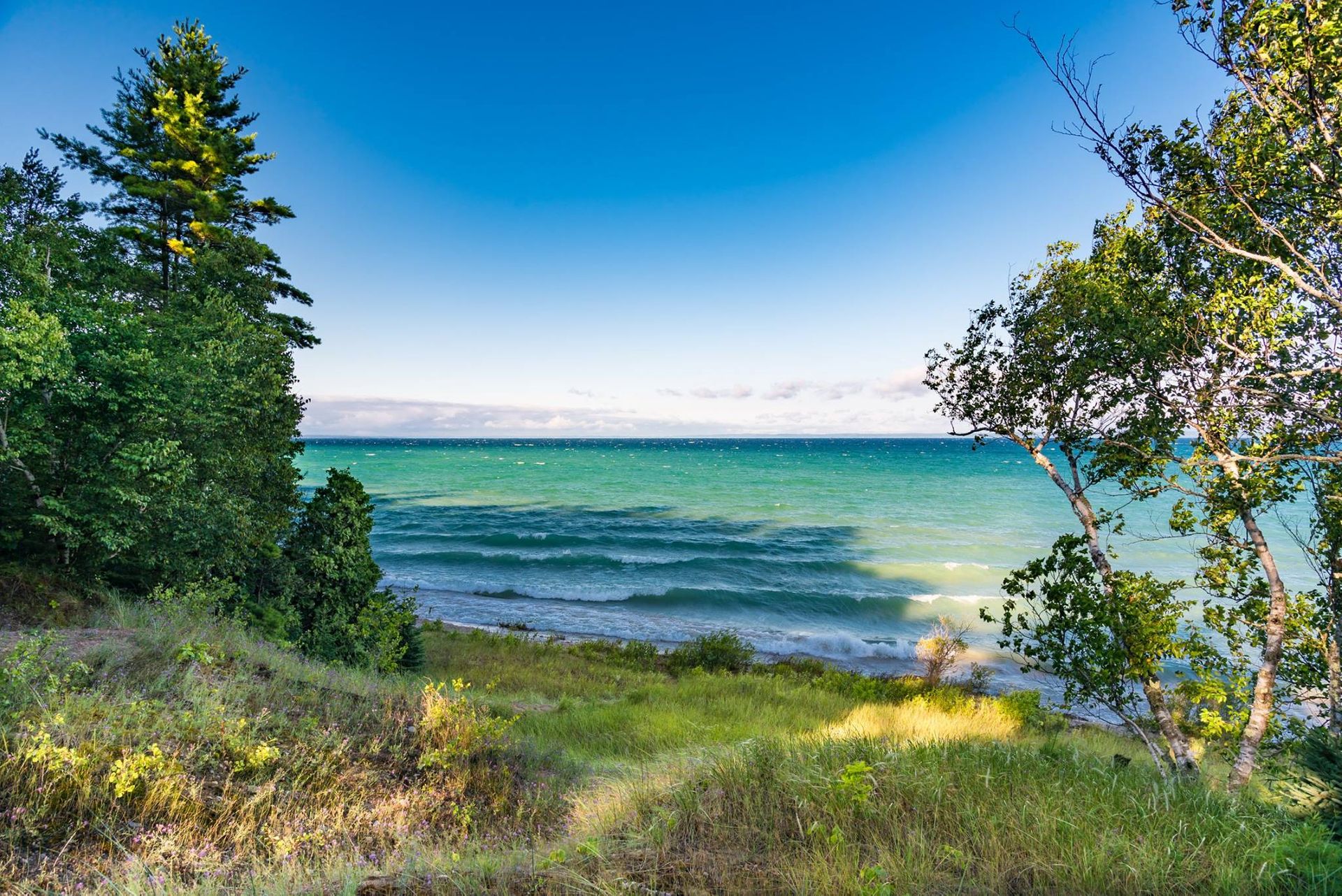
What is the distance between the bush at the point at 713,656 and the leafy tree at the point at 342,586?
969 cm

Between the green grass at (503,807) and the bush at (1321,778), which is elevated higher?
the bush at (1321,778)

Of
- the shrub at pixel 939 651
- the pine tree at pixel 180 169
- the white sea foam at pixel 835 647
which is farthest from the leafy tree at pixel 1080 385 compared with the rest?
the pine tree at pixel 180 169

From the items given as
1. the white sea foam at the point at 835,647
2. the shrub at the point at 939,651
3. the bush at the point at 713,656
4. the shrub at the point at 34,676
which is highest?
the shrub at the point at 34,676

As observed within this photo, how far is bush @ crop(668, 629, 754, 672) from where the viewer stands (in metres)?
19.6

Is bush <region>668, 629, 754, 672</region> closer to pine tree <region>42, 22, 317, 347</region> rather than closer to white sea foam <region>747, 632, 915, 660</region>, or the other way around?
white sea foam <region>747, 632, 915, 660</region>

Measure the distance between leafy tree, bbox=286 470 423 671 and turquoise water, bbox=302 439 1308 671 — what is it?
34.8ft

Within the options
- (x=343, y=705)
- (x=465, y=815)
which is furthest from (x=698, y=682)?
(x=465, y=815)

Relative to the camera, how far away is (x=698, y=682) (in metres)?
16.4

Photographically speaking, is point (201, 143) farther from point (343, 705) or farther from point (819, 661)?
point (819, 661)

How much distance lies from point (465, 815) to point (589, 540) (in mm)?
34690

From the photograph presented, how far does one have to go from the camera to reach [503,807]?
19.2 ft

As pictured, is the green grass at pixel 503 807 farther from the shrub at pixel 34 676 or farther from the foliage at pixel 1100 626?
the foliage at pixel 1100 626

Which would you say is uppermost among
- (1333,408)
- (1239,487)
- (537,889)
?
(1333,408)

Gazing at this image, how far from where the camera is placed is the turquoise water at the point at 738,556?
25.2 metres
